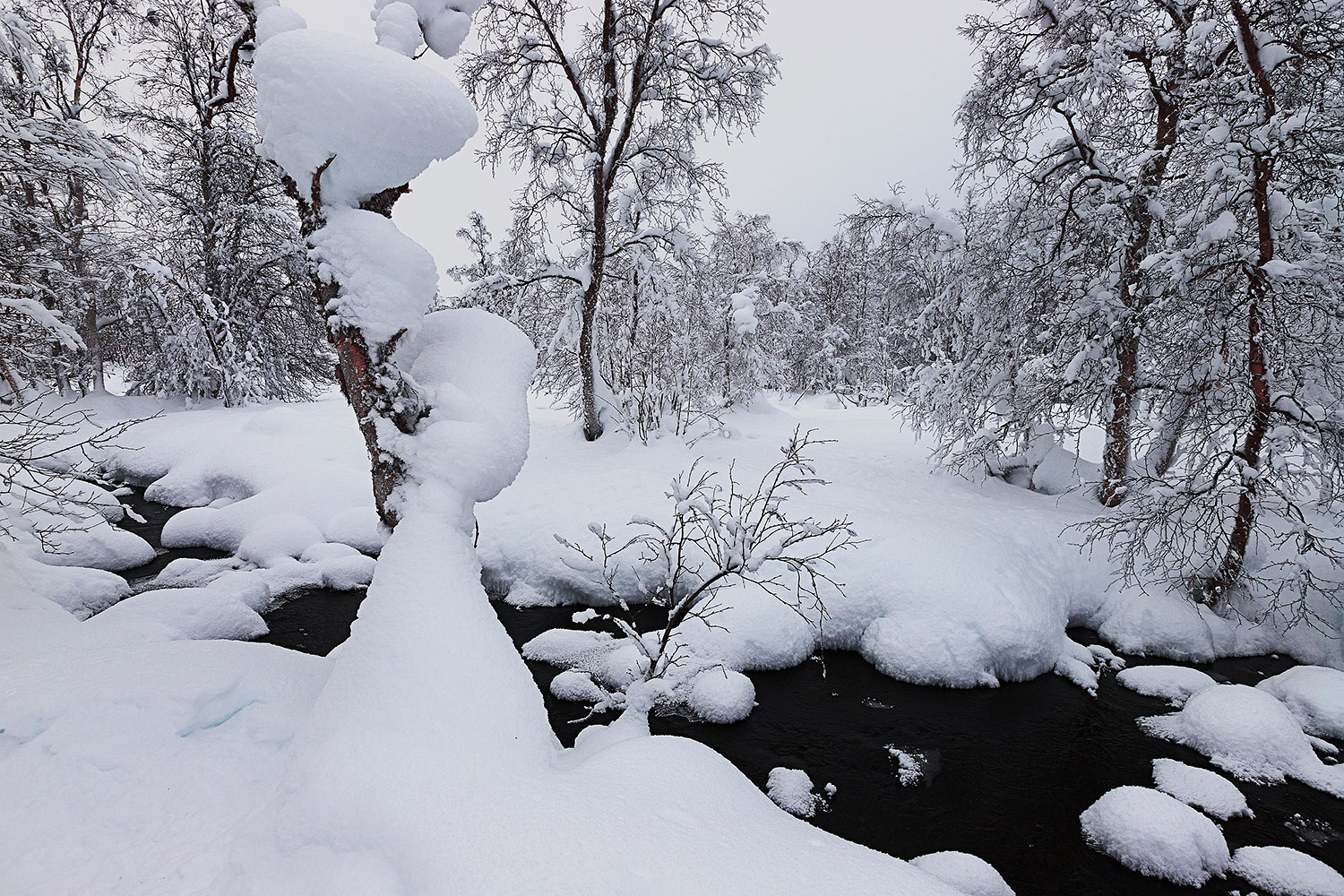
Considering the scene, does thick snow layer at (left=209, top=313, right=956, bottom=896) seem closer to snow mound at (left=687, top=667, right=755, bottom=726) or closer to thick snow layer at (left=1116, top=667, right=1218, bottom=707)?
snow mound at (left=687, top=667, right=755, bottom=726)

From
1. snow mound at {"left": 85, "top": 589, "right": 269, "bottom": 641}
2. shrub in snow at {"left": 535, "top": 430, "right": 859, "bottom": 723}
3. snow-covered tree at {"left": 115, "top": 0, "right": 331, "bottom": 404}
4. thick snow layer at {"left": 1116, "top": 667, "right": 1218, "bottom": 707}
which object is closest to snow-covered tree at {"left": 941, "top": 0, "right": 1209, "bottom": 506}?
thick snow layer at {"left": 1116, "top": 667, "right": 1218, "bottom": 707}

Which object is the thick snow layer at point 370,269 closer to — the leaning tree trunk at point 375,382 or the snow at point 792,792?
the leaning tree trunk at point 375,382

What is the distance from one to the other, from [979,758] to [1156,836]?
3.84 feet

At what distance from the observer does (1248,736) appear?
4.73 metres

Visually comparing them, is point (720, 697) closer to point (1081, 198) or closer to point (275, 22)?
point (275, 22)

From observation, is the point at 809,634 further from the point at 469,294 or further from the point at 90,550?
the point at 90,550

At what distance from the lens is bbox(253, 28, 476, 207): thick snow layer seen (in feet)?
8.84

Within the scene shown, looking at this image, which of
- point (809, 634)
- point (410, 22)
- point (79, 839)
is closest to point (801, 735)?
point (809, 634)

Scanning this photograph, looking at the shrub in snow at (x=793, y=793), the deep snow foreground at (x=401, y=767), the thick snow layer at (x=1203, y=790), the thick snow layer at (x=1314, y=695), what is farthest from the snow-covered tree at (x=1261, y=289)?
the deep snow foreground at (x=401, y=767)

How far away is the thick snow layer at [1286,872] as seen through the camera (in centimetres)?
355

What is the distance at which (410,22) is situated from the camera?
3145 millimetres

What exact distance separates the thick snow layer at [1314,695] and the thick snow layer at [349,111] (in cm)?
833

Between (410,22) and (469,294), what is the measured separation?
686cm

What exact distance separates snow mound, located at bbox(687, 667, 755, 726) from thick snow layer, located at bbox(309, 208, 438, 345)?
4003mm
